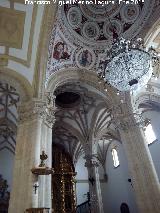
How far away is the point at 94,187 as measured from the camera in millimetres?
13008

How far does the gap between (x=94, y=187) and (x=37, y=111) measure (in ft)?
22.7

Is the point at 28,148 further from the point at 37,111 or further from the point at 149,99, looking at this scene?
the point at 149,99

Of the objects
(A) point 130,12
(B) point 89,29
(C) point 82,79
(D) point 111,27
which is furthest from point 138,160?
(A) point 130,12

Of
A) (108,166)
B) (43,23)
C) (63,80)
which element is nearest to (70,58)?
(63,80)

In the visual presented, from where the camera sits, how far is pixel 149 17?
998 cm

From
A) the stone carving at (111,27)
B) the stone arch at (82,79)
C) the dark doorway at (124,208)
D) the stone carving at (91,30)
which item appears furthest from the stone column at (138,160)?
the dark doorway at (124,208)

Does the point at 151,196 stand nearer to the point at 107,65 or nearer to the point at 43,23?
the point at 107,65

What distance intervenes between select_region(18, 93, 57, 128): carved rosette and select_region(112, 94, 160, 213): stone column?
3004 mm

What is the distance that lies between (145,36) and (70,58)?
11.8 ft

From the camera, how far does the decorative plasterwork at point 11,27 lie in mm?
8742

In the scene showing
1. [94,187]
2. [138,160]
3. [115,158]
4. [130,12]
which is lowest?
[138,160]

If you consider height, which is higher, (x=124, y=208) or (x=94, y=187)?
(x=94, y=187)

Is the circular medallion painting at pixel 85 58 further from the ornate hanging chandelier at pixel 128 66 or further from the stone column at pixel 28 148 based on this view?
the ornate hanging chandelier at pixel 128 66

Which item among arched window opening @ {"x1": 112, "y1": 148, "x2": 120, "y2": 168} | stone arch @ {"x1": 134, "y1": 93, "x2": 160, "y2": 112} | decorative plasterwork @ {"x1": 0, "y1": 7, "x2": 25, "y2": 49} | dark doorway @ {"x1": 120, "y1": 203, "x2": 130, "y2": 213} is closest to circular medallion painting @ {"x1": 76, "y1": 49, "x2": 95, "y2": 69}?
decorative plasterwork @ {"x1": 0, "y1": 7, "x2": 25, "y2": 49}
